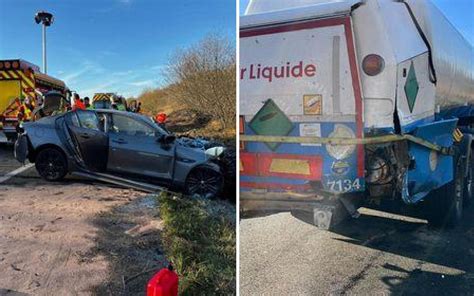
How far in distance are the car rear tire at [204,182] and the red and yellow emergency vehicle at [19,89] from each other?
2.23 feet

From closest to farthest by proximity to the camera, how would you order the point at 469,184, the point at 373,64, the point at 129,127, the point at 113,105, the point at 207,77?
1. the point at 373,64
2. the point at 207,77
3. the point at 113,105
4. the point at 129,127
5. the point at 469,184

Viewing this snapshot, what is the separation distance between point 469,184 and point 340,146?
2.30 m

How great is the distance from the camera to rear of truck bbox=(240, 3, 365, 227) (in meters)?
1.21

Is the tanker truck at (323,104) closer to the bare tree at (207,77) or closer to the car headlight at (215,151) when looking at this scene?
the bare tree at (207,77)

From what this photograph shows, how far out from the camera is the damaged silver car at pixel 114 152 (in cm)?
220

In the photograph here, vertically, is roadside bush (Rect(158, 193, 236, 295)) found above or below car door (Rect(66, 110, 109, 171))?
below

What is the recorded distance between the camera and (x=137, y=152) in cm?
250

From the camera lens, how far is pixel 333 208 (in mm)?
1352

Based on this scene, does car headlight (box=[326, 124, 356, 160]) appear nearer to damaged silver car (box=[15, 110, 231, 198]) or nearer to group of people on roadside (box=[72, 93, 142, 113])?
group of people on roadside (box=[72, 93, 142, 113])

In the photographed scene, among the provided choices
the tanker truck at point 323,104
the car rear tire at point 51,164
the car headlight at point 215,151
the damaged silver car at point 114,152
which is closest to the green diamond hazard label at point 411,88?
the tanker truck at point 323,104

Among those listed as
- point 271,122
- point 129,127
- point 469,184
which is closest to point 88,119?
point 129,127

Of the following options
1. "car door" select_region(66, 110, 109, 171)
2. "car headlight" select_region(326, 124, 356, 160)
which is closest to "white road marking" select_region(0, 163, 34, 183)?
"car door" select_region(66, 110, 109, 171)

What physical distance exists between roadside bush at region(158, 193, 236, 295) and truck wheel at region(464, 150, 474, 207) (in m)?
1.80

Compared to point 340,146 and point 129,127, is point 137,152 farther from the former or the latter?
point 340,146
